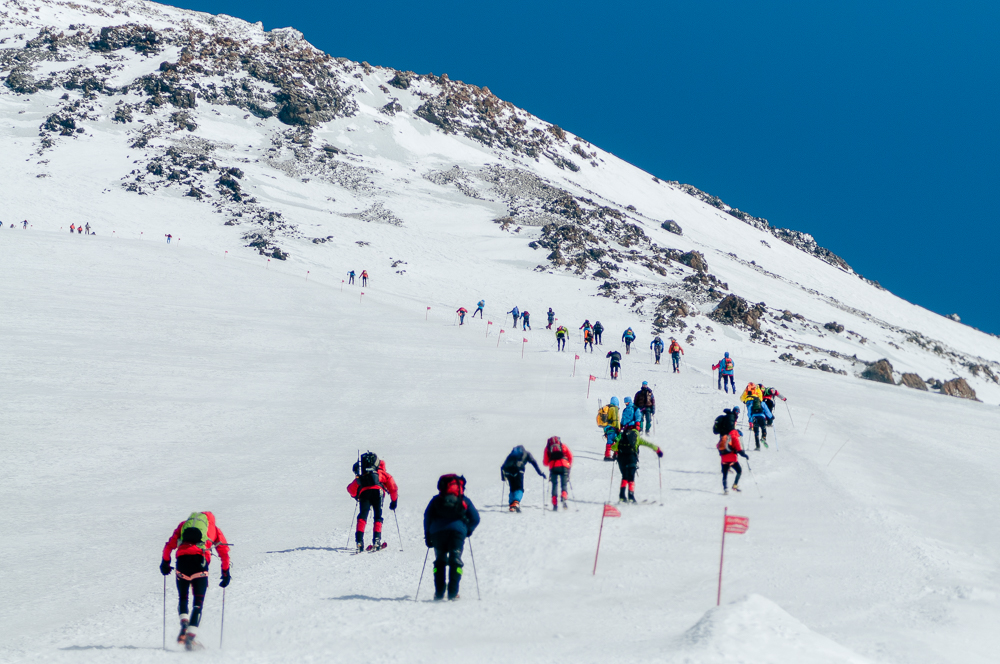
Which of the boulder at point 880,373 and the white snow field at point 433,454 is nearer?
the white snow field at point 433,454

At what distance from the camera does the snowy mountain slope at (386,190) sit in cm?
6062

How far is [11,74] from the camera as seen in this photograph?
101 meters

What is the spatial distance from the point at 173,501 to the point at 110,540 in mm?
2043

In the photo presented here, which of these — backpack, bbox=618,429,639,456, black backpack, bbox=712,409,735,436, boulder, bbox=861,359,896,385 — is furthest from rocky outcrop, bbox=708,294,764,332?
backpack, bbox=618,429,639,456

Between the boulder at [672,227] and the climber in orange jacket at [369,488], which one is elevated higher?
the boulder at [672,227]

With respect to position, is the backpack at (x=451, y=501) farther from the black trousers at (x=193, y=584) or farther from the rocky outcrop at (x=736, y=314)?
the rocky outcrop at (x=736, y=314)

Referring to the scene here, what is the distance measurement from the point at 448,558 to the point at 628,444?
4.97 m

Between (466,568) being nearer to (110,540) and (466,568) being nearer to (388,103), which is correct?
(110,540)

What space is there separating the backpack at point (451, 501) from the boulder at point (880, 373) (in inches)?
1708

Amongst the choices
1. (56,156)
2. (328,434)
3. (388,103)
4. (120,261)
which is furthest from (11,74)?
(328,434)

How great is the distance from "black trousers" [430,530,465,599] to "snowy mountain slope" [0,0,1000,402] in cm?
4308

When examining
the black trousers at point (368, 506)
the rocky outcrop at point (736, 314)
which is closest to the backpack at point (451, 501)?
the black trousers at point (368, 506)

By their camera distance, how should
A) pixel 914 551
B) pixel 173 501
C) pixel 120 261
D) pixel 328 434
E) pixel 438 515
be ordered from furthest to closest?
pixel 120 261, pixel 328 434, pixel 173 501, pixel 914 551, pixel 438 515

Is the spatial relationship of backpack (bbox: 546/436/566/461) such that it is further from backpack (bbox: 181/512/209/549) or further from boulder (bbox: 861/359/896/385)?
boulder (bbox: 861/359/896/385)
